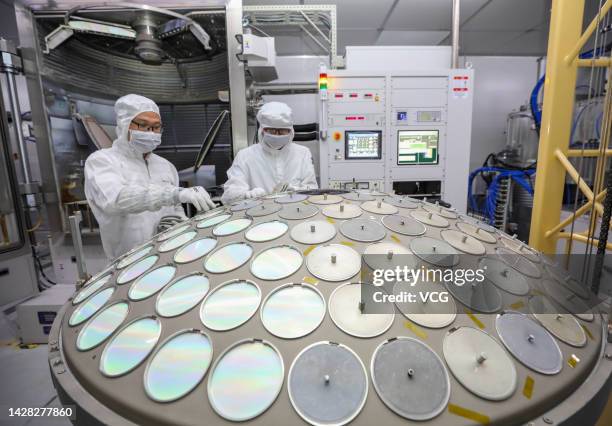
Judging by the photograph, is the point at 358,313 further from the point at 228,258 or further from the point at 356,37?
the point at 356,37

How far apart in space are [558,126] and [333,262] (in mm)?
1922

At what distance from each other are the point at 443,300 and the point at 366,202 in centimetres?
50

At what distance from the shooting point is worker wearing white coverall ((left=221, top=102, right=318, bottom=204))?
242cm

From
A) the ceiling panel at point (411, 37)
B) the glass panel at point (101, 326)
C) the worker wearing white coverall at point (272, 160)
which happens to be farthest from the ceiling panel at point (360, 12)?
the glass panel at point (101, 326)

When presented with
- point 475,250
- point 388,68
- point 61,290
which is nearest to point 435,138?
point 388,68

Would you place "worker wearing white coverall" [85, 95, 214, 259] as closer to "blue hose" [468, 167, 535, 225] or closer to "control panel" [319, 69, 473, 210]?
"control panel" [319, 69, 473, 210]

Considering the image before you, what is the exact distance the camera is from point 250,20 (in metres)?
3.38

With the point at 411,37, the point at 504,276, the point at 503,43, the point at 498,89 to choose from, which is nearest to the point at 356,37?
the point at 411,37

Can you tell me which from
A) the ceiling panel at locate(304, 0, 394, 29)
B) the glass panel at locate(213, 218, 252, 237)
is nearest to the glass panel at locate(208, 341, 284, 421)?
the glass panel at locate(213, 218, 252, 237)

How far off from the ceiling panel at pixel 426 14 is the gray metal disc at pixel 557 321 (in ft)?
14.4

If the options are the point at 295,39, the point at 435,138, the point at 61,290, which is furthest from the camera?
the point at 295,39

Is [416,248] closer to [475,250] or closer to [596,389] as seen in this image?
[475,250]

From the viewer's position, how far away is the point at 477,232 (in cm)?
106

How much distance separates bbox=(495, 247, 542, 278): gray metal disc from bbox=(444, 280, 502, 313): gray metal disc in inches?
7.2
